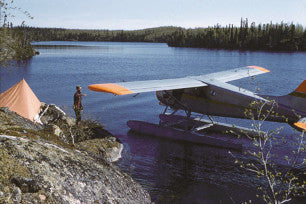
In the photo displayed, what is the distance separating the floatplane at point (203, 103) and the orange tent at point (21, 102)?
3.94 metres

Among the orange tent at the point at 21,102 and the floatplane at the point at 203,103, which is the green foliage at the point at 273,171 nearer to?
the floatplane at the point at 203,103

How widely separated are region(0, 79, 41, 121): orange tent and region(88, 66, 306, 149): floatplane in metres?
3.94

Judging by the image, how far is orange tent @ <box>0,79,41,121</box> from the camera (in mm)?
13625

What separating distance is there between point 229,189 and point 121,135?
728 cm

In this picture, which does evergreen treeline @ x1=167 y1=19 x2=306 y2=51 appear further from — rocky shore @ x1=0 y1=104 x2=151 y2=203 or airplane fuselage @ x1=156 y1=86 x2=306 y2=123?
rocky shore @ x1=0 y1=104 x2=151 y2=203

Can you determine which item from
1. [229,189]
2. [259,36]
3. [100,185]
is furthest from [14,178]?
[259,36]

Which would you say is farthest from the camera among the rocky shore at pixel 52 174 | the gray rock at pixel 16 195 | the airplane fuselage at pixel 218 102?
the airplane fuselage at pixel 218 102

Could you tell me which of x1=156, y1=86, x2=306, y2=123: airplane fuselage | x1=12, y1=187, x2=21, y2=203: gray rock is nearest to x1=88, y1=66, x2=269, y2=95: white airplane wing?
x1=156, y1=86, x2=306, y2=123: airplane fuselage

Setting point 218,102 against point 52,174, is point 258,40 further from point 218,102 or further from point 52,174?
point 52,174

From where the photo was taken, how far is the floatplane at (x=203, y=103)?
13086 mm

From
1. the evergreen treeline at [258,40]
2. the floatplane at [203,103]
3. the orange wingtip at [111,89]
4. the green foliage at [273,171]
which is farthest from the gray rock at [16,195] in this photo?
the evergreen treeline at [258,40]

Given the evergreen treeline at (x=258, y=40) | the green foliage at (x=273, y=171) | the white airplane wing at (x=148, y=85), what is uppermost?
the evergreen treeline at (x=258, y=40)

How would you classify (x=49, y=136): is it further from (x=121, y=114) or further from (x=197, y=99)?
(x=121, y=114)

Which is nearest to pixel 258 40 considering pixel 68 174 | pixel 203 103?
pixel 203 103
